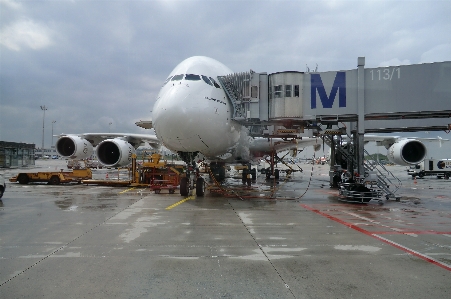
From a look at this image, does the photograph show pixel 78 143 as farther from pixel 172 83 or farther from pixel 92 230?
pixel 92 230

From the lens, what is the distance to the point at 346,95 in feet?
41.5

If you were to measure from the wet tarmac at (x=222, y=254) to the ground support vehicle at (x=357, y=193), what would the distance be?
2450 mm

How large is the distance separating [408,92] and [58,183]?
19058 mm

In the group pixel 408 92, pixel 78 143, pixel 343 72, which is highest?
pixel 343 72

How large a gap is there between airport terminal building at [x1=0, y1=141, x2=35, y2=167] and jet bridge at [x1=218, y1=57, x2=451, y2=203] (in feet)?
127

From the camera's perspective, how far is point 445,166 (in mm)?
31969

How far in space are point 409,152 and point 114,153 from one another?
17.1m

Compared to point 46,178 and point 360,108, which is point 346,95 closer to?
point 360,108

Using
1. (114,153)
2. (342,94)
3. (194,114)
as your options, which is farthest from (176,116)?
(114,153)

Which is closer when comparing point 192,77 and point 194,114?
point 194,114

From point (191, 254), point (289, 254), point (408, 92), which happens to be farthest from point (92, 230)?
point (408, 92)

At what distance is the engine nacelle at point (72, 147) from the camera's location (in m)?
20.0

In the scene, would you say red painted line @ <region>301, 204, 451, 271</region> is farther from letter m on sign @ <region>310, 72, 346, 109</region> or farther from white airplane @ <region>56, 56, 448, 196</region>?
letter m on sign @ <region>310, 72, 346, 109</region>

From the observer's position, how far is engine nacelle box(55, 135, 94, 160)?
20.0 m
